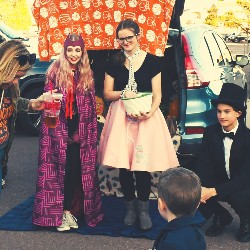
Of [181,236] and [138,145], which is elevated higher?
[181,236]

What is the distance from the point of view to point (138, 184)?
5.08 m

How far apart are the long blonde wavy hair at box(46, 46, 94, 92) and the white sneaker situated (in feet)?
3.92

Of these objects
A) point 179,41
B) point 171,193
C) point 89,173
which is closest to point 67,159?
point 89,173

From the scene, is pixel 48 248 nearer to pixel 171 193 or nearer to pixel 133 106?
pixel 133 106

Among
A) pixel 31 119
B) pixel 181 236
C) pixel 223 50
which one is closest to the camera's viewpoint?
pixel 181 236

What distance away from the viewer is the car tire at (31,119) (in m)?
9.39

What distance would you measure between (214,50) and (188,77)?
127 centimetres

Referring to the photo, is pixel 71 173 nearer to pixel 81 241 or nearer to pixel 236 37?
pixel 81 241

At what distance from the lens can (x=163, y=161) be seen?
16.3 ft

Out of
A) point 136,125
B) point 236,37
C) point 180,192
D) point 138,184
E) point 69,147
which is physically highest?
point 180,192

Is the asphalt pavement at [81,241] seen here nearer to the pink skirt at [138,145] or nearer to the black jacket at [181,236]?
the pink skirt at [138,145]

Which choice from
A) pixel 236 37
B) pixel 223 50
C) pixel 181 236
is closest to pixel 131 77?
pixel 181 236

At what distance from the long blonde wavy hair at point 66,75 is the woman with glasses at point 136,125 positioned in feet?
0.86

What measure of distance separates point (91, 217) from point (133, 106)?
115 centimetres
